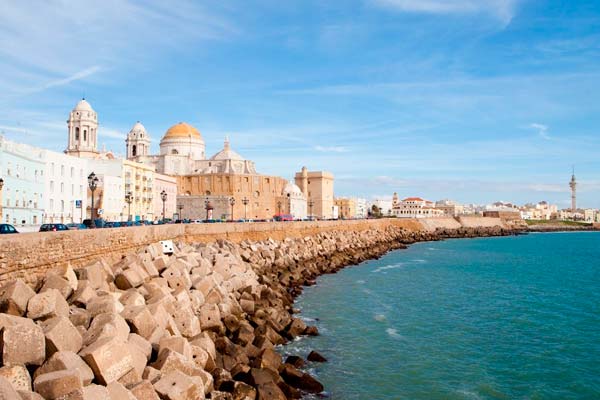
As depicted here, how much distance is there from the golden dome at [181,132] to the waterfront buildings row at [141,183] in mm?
158

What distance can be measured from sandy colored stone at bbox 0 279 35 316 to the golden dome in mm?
73349

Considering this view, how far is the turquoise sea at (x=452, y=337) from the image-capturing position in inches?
484

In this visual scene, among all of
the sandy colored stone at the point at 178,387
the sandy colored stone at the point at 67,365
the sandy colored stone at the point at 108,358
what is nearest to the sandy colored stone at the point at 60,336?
the sandy colored stone at the point at 108,358

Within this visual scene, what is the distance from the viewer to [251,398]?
32.7 feet

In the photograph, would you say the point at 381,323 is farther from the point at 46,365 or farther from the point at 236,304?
the point at 46,365

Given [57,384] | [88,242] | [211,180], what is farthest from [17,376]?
[211,180]

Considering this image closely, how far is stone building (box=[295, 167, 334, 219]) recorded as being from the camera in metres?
94.5

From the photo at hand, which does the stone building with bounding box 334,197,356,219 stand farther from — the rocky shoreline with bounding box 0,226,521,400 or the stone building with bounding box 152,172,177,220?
the rocky shoreline with bounding box 0,226,521,400

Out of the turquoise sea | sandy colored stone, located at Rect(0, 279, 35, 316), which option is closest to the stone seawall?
sandy colored stone, located at Rect(0, 279, 35, 316)

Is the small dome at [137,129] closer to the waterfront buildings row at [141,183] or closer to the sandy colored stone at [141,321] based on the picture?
the waterfront buildings row at [141,183]

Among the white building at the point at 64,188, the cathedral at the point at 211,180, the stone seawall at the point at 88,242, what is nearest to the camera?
the stone seawall at the point at 88,242

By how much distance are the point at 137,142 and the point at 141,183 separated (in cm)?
2189

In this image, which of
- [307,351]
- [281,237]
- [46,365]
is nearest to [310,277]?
[281,237]

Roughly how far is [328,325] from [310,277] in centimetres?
1048
